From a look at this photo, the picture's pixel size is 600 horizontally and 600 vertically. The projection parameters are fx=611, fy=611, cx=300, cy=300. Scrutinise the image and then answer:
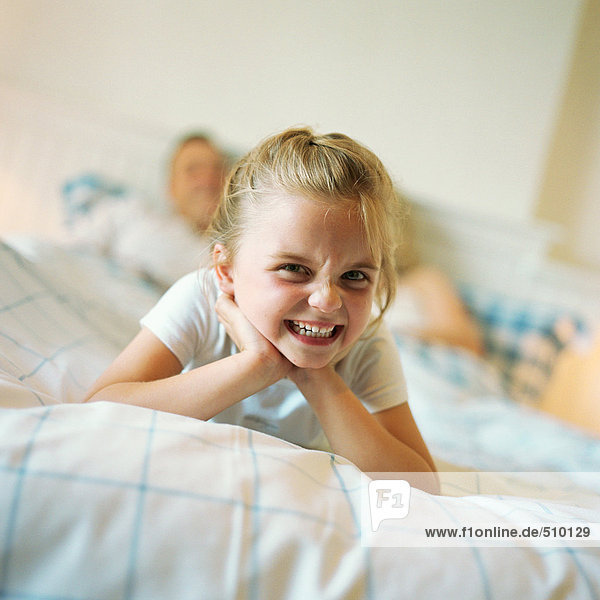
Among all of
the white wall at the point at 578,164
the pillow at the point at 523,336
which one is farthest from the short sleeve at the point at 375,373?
the white wall at the point at 578,164

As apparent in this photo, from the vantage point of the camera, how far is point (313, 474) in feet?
1.81

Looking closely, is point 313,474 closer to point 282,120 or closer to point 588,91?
point 282,120

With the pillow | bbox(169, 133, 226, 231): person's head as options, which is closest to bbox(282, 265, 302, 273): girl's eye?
bbox(169, 133, 226, 231): person's head

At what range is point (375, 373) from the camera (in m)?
0.89

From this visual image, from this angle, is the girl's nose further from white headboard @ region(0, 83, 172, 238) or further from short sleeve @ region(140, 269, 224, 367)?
white headboard @ region(0, 83, 172, 238)

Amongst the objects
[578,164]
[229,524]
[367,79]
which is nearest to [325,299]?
[229,524]

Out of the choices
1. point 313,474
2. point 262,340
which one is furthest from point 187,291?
point 313,474

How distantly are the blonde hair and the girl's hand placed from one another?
0.27ft

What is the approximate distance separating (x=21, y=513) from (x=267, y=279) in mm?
378

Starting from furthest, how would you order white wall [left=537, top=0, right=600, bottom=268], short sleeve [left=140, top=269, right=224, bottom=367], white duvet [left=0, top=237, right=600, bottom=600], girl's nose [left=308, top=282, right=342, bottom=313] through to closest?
white wall [left=537, top=0, right=600, bottom=268] < short sleeve [left=140, top=269, right=224, bottom=367] < girl's nose [left=308, top=282, right=342, bottom=313] < white duvet [left=0, top=237, right=600, bottom=600]

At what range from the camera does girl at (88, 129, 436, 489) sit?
709mm

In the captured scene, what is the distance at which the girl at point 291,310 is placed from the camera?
71 cm

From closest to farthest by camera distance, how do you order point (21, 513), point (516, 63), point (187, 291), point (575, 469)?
point (21, 513) < point (187, 291) < point (575, 469) < point (516, 63)

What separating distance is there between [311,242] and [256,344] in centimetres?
15
